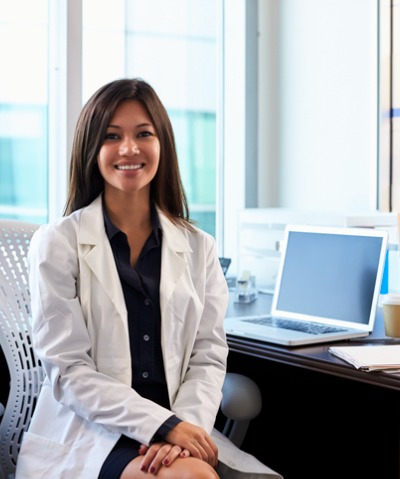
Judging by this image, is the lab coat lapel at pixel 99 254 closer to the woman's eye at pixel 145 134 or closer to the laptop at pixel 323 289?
the woman's eye at pixel 145 134

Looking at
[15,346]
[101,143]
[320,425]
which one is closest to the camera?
[101,143]

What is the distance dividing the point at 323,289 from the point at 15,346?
2.84 feet

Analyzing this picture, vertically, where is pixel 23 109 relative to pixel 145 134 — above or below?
above

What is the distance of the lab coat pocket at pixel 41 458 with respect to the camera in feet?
5.44

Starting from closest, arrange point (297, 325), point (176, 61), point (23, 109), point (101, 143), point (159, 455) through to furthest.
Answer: point (159, 455) → point (101, 143) → point (297, 325) → point (23, 109) → point (176, 61)

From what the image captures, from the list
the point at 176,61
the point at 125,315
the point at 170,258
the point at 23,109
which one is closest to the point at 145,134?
the point at 170,258

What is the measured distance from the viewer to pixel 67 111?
271 cm

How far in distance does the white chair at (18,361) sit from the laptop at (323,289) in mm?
185

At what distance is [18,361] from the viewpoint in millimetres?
1943

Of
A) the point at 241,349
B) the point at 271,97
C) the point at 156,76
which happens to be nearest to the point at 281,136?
the point at 271,97

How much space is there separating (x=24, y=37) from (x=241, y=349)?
4.55 ft

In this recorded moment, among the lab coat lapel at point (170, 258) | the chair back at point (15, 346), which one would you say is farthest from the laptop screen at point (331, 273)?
the chair back at point (15, 346)

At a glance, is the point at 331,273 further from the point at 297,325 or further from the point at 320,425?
the point at 320,425

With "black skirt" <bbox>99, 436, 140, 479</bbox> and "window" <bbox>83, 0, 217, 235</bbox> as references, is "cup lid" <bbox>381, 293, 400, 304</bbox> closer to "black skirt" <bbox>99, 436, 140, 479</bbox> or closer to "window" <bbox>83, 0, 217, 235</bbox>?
"black skirt" <bbox>99, 436, 140, 479</bbox>
